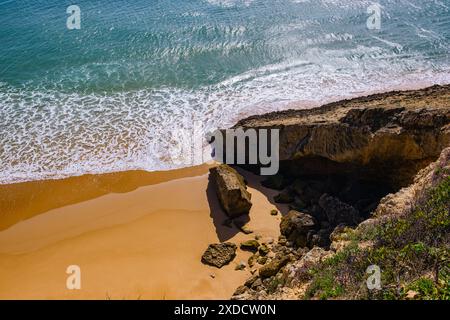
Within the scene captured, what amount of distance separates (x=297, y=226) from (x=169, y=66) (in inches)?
525

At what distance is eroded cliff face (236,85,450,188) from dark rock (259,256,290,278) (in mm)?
3960

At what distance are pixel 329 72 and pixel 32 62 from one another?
52.1 feet

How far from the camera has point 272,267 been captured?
9.84 m

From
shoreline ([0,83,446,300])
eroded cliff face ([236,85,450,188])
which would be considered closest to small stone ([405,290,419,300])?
shoreline ([0,83,446,300])

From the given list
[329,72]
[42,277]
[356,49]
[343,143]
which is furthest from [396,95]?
[42,277]

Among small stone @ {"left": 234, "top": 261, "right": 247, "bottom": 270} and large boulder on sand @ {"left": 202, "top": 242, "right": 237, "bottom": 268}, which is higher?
large boulder on sand @ {"left": 202, "top": 242, "right": 237, "bottom": 268}

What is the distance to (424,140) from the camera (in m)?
10.8

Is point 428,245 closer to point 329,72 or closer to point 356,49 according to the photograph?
point 329,72

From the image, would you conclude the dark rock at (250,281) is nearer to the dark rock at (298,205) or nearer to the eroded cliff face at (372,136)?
the dark rock at (298,205)

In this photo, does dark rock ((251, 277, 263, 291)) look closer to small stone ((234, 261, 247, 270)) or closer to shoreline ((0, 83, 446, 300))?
shoreline ((0, 83, 446, 300))

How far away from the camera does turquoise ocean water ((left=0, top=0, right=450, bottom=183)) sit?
1609cm

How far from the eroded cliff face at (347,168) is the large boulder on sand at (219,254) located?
3.10 feet

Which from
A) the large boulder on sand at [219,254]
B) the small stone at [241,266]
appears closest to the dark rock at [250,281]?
the small stone at [241,266]

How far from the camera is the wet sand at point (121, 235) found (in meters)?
10.1
